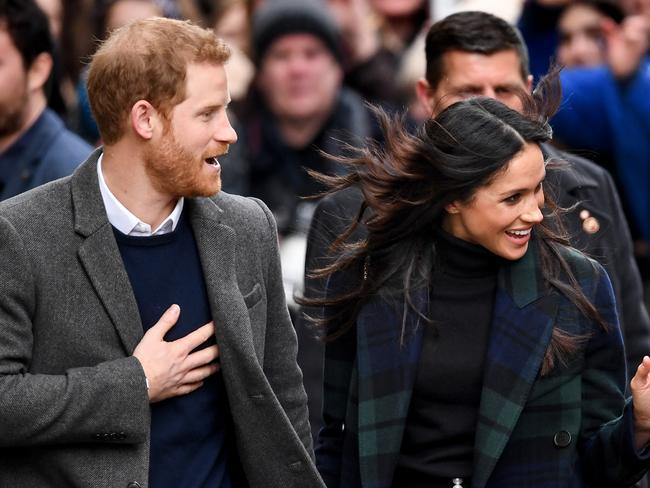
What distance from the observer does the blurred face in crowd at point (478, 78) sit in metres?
5.68

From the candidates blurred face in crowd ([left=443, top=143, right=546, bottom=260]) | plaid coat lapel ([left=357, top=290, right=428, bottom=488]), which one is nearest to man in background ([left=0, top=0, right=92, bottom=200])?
plaid coat lapel ([left=357, top=290, right=428, bottom=488])

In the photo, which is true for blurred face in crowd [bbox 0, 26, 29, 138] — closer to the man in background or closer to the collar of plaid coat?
the man in background

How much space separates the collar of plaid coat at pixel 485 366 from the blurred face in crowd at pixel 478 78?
3.27 feet

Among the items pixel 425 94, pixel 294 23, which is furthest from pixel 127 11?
pixel 425 94

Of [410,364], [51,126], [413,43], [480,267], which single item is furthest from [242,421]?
[413,43]

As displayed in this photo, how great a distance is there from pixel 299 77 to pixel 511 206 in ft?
13.6

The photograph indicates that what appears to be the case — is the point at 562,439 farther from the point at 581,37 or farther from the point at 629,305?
the point at 581,37

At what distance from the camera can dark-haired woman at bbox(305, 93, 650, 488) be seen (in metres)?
4.65

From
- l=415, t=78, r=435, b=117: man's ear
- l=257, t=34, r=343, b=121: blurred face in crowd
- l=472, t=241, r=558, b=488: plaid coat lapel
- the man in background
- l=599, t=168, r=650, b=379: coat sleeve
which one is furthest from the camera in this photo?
l=257, t=34, r=343, b=121: blurred face in crowd

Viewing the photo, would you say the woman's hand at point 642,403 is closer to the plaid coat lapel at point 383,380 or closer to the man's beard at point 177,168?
the plaid coat lapel at point 383,380

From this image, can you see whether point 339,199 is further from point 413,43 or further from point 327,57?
point 413,43

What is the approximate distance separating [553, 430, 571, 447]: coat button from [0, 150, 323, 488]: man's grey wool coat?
0.72 meters

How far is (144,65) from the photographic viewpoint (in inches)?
174

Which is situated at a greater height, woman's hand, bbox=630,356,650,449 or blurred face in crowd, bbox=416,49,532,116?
blurred face in crowd, bbox=416,49,532,116
